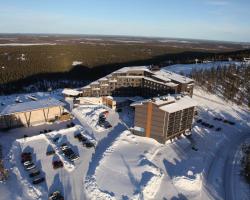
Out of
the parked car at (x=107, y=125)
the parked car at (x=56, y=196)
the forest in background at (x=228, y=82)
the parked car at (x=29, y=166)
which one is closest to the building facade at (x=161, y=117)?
the parked car at (x=107, y=125)

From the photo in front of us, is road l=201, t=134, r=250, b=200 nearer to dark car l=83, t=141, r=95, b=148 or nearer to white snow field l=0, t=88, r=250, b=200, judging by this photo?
white snow field l=0, t=88, r=250, b=200

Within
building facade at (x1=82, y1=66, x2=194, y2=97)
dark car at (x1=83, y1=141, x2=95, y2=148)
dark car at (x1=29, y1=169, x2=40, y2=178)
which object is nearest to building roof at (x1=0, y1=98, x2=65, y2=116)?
building facade at (x1=82, y1=66, x2=194, y2=97)

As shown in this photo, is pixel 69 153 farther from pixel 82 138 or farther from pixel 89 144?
pixel 82 138

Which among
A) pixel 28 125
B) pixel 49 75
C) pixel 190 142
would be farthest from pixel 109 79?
pixel 49 75

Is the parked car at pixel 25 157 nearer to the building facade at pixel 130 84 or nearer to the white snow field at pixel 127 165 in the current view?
the white snow field at pixel 127 165

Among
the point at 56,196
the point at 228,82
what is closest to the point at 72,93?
the point at 56,196
